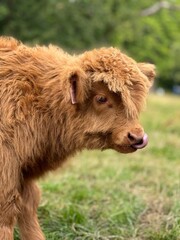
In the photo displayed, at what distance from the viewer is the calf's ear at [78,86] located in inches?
151

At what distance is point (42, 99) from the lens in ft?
13.6

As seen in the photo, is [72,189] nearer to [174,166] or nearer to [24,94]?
[174,166]

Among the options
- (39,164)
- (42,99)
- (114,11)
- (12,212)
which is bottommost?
(12,212)

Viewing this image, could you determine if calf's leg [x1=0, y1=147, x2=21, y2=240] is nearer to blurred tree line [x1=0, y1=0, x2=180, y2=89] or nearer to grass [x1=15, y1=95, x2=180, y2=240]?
grass [x1=15, y1=95, x2=180, y2=240]

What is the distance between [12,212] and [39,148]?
54cm

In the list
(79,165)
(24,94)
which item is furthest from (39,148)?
(79,165)

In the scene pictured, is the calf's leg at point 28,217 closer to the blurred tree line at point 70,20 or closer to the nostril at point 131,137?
the nostril at point 131,137

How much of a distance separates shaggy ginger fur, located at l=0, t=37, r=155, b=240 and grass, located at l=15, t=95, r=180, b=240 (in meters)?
0.72

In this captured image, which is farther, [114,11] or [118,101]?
[114,11]

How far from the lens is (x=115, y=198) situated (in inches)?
249

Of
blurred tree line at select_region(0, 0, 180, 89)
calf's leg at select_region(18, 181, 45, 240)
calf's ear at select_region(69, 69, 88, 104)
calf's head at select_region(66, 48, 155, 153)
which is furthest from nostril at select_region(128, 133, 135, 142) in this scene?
blurred tree line at select_region(0, 0, 180, 89)

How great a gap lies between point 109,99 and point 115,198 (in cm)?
262

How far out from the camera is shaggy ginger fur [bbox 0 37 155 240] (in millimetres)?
3895

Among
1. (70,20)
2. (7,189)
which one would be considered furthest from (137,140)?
(70,20)
